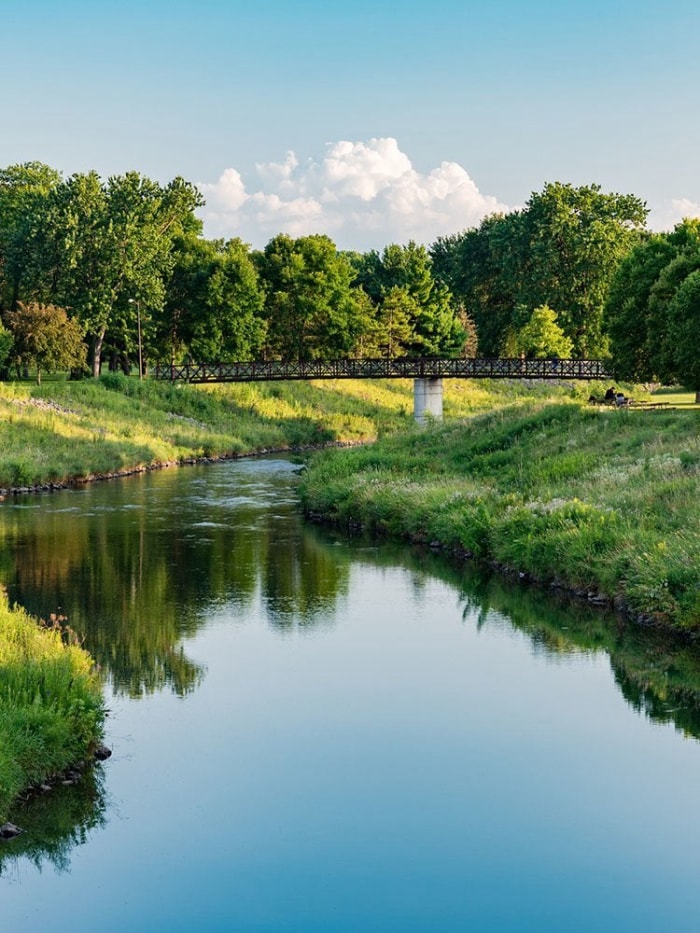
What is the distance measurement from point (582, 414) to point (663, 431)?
707 cm

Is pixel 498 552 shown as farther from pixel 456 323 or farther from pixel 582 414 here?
pixel 456 323

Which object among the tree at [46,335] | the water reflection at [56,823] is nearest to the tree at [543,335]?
the tree at [46,335]

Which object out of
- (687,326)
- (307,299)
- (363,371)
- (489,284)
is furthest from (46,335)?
(489,284)

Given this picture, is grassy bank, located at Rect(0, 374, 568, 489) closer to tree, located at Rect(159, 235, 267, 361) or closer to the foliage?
tree, located at Rect(159, 235, 267, 361)

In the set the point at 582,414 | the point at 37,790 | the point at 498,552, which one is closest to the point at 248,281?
the point at 582,414

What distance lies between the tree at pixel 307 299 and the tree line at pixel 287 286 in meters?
0.13

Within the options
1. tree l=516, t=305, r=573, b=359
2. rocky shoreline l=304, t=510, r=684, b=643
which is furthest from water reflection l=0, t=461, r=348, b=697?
tree l=516, t=305, r=573, b=359

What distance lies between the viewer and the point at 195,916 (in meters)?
14.7

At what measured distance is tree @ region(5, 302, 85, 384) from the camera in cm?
7425

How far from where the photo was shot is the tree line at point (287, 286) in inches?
2970

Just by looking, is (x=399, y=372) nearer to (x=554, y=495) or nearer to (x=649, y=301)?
(x=649, y=301)

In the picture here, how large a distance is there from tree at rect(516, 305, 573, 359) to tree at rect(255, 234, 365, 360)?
47.0 ft

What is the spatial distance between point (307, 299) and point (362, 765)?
80815mm

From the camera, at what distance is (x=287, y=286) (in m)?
98.2
